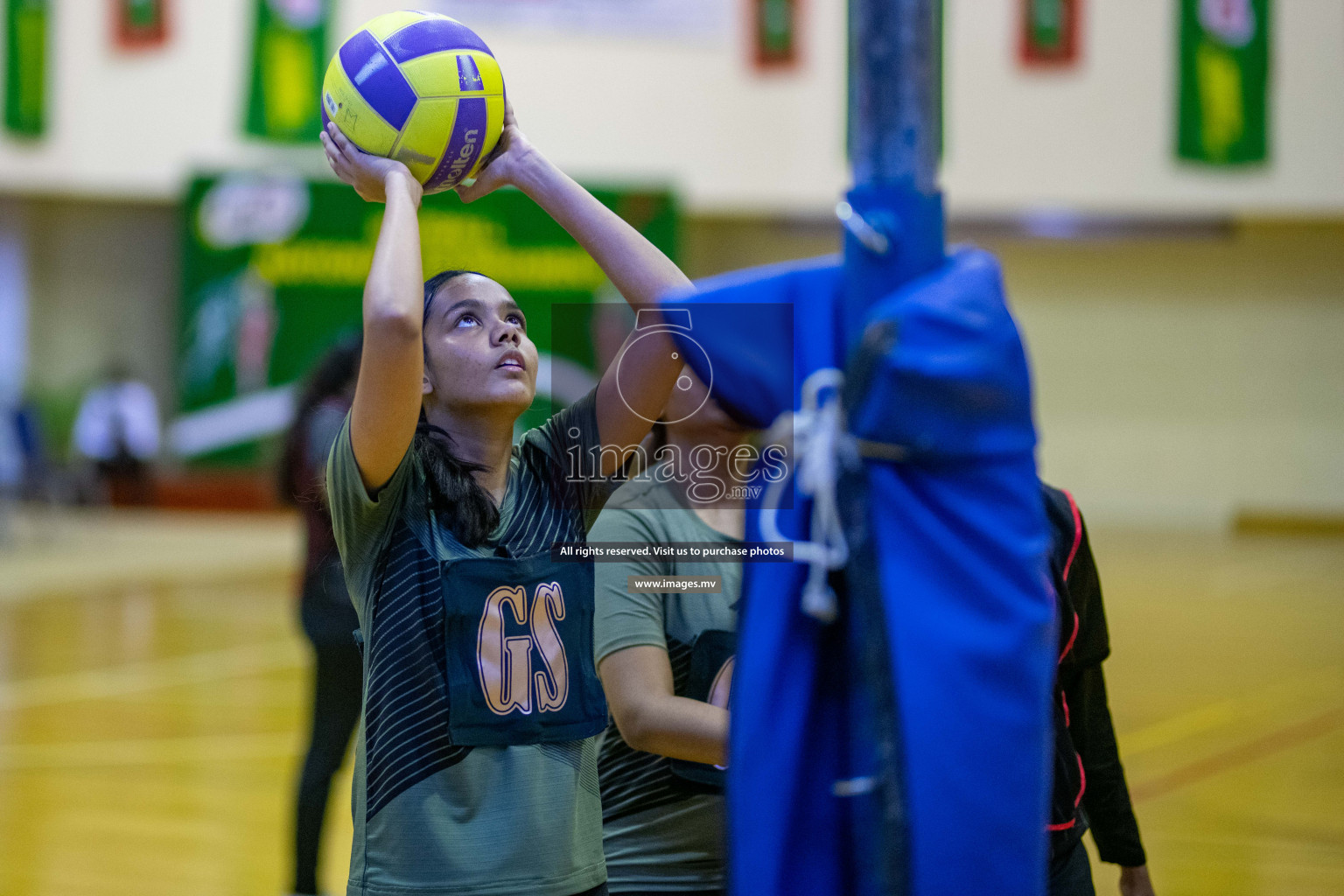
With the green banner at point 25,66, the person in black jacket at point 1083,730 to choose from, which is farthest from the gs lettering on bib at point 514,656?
the green banner at point 25,66

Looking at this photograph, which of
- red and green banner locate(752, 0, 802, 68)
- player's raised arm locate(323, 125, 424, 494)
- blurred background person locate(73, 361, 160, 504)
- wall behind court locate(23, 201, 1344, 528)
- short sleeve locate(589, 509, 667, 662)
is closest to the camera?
player's raised arm locate(323, 125, 424, 494)

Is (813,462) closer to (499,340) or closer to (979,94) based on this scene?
(499,340)

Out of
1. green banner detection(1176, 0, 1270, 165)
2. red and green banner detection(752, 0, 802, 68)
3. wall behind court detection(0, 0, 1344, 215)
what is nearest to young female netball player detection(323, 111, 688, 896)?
wall behind court detection(0, 0, 1344, 215)

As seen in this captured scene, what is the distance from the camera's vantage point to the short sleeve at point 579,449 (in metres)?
1.94

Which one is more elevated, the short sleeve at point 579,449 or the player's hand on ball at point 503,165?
the player's hand on ball at point 503,165

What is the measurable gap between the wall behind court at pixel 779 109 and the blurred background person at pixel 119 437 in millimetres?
2350

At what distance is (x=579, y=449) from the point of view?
76.7 inches

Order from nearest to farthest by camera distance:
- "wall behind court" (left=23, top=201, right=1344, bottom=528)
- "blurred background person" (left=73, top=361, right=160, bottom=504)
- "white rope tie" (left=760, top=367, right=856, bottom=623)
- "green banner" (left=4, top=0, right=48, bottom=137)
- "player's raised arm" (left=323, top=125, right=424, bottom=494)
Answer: "white rope tie" (left=760, top=367, right=856, bottom=623) → "player's raised arm" (left=323, top=125, right=424, bottom=494) → "green banner" (left=4, top=0, right=48, bottom=137) → "blurred background person" (left=73, top=361, right=160, bottom=504) → "wall behind court" (left=23, top=201, right=1344, bottom=528)

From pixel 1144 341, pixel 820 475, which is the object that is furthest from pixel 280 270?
pixel 820 475

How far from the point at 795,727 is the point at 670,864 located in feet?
3.09

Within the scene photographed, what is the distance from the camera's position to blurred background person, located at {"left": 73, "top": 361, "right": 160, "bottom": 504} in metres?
14.8

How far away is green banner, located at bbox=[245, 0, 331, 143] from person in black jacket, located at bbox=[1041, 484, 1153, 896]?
1402 centimetres

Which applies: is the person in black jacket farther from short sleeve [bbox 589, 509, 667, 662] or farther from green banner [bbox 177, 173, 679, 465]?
green banner [bbox 177, 173, 679, 465]

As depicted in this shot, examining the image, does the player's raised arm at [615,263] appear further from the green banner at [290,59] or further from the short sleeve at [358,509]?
the green banner at [290,59]
